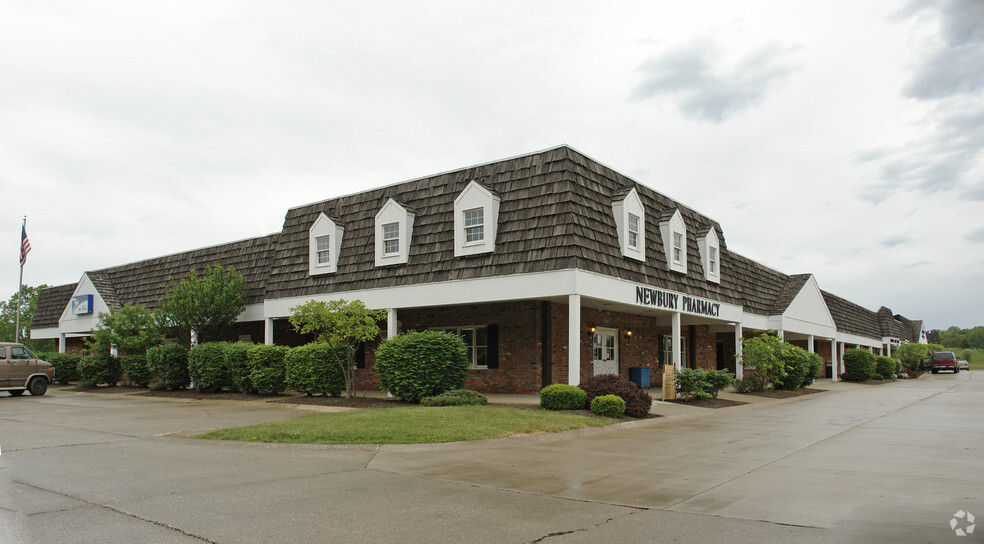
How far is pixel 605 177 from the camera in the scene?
819 inches

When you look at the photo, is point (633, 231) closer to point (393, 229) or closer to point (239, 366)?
point (393, 229)

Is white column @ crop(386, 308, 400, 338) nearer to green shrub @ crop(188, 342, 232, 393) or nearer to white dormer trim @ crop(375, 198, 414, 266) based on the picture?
white dormer trim @ crop(375, 198, 414, 266)

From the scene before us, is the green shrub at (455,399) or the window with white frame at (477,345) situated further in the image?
the window with white frame at (477,345)

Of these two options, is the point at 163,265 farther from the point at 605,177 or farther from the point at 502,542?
the point at 502,542

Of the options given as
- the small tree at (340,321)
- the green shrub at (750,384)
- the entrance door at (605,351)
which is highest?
the small tree at (340,321)

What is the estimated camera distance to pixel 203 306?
25875 mm

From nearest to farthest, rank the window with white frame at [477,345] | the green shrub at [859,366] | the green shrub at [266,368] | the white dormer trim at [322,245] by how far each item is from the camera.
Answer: the green shrub at [266,368]
the window with white frame at [477,345]
the white dormer trim at [322,245]
the green shrub at [859,366]

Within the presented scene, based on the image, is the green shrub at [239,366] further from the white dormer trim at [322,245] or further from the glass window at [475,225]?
the glass window at [475,225]

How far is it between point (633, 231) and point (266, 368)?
1266 centimetres

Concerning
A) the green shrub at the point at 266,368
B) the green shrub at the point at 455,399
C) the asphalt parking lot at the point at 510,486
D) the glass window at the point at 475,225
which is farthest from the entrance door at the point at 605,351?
the green shrub at the point at 266,368

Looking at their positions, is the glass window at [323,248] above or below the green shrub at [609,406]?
above

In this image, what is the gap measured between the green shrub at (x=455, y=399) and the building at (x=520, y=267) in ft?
→ 8.66

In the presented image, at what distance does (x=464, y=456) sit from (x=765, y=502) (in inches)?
183

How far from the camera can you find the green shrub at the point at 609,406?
15742mm
